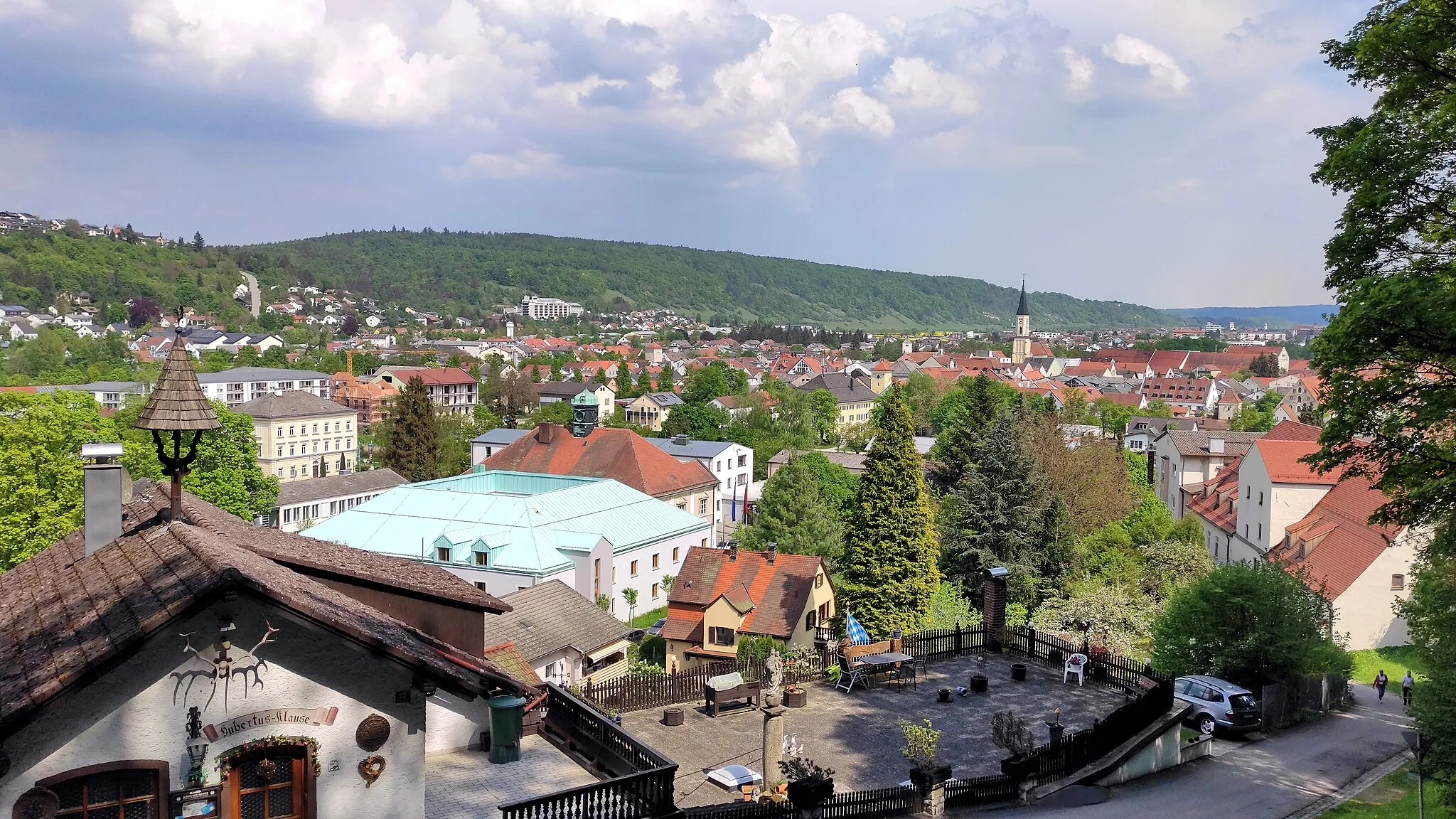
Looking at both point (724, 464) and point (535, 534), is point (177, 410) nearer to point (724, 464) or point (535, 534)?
point (535, 534)

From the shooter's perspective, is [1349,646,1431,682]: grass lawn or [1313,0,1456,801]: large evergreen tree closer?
[1313,0,1456,801]: large evergreen tree

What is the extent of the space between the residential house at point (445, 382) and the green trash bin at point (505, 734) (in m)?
121

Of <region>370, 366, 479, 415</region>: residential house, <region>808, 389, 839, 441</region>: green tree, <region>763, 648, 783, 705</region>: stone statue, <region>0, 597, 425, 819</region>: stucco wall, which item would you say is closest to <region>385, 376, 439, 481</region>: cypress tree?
<region>808, 389, 839, 441</region>: green tree

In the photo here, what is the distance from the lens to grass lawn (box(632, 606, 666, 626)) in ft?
144

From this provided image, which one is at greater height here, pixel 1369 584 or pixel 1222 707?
pixel 1222 707

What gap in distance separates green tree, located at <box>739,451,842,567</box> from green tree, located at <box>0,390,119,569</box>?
27651 mm

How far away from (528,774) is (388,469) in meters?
62.8

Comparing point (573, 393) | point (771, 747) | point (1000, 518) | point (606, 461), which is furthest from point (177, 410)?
point (573, 393)

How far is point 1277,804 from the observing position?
1717cm

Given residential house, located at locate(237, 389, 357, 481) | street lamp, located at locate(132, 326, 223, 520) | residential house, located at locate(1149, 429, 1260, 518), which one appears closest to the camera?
street lamp, located at locate(132, 326, 223, 520)

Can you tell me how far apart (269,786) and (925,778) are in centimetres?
938

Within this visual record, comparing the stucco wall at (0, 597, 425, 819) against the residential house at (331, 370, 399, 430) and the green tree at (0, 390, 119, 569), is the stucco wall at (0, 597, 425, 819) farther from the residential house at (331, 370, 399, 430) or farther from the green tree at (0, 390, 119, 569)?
the residential house at (331, 370, 399, 430)

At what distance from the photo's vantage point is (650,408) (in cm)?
12744

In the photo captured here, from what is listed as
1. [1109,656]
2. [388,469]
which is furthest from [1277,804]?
[388,469]
